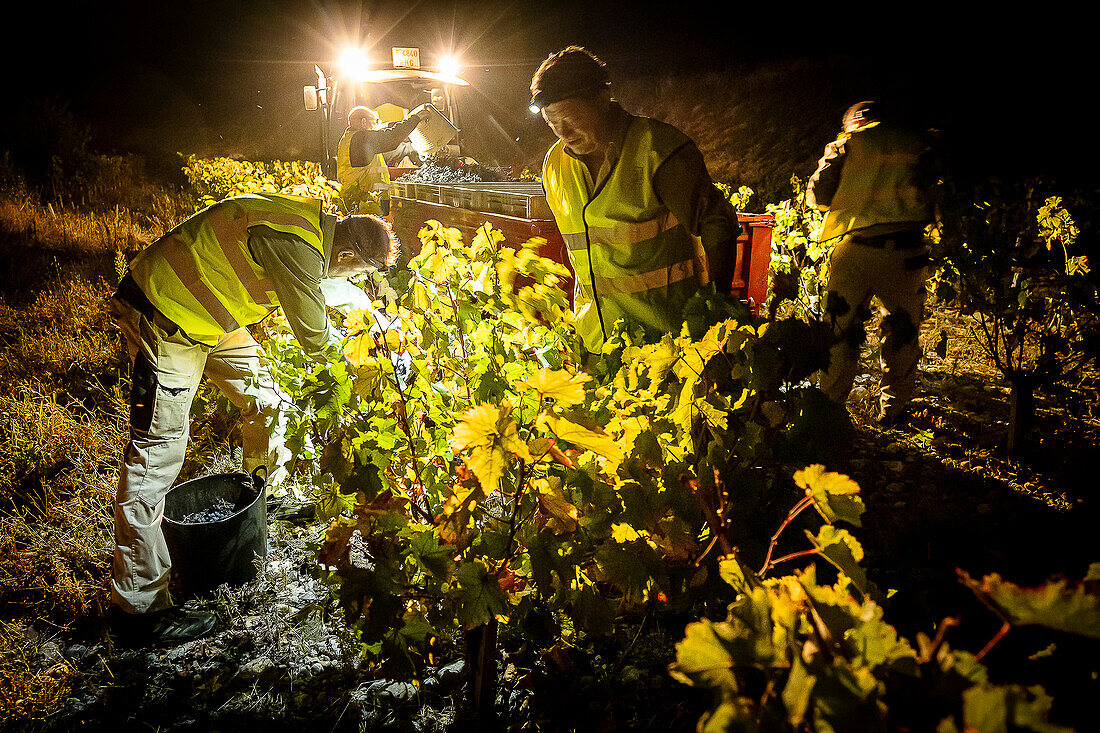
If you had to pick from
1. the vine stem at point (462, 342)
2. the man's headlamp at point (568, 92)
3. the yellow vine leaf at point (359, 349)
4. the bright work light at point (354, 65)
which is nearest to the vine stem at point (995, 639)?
the vine stem at point (462, 342)

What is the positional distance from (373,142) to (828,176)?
5.66m

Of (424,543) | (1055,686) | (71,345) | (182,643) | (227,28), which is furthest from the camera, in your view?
(227,28)

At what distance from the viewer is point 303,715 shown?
1941 mm

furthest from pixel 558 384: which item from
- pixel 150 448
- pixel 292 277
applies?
pixel 150 448

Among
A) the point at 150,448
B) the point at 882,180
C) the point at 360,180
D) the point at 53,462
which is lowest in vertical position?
the point at 53,462

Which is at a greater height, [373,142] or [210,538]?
[373,142]

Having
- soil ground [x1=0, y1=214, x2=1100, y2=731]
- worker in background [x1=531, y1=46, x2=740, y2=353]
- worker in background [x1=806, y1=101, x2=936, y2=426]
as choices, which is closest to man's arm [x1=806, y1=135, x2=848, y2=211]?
worker in background [x1=806, y1=101, x2=936, y2=426]

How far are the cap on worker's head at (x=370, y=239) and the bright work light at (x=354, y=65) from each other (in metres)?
7.40

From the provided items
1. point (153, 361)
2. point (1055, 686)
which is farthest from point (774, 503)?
point (153, 361)

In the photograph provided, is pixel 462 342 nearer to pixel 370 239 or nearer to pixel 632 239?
pixel 632 239

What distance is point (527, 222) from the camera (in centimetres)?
408

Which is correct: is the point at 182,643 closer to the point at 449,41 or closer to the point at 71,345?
the point at 71,345

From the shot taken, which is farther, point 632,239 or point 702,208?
point 632,239

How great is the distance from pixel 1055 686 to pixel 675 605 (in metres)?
0.83
